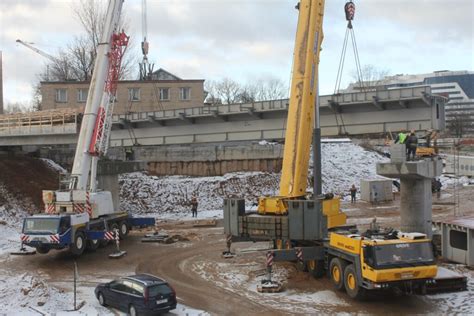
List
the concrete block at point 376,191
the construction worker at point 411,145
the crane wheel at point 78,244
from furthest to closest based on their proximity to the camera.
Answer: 1. the concrete block at point 376,191
2. the crane wheel at point 78,244
3. the construction worker at point 411,145

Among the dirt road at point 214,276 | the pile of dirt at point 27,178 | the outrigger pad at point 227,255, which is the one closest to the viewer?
the dirt road at point 214,276

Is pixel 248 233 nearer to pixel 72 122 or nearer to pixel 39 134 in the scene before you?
pixel 72 122

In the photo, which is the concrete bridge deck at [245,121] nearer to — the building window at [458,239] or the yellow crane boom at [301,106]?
the building window at [458,239]

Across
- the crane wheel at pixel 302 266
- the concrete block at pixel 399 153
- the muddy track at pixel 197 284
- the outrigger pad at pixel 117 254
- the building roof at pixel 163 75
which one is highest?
the building roof at pixel 163 75

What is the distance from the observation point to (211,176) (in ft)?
147

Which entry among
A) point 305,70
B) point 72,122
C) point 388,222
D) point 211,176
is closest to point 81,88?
point 211,176

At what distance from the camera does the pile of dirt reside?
3747 centimetres

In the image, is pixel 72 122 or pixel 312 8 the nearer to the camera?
pixel 312 8

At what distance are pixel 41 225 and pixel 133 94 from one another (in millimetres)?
37751

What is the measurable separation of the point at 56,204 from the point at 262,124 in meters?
12.7

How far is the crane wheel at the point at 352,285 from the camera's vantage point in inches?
640

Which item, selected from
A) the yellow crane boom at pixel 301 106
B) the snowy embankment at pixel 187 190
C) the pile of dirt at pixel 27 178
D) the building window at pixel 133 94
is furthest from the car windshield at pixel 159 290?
the building window at pixel 133 94

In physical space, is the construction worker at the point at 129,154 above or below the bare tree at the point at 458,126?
below

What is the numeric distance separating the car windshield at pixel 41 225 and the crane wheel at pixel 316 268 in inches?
438
